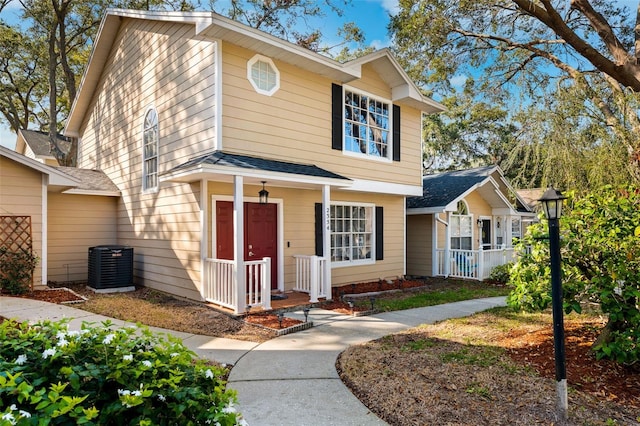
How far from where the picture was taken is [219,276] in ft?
25.1

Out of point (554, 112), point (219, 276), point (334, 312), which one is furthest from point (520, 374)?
→ point (219, 276)

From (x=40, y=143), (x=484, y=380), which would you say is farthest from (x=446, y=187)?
(x=40, y=143)

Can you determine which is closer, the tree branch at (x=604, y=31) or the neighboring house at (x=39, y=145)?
the tree branch at (x=604, y=31)

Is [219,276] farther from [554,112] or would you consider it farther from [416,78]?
[416,78]

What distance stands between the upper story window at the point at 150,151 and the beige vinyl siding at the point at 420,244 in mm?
8679

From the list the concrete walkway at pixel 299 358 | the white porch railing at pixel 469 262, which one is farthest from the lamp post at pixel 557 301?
the white porch railing at pixel 469 262

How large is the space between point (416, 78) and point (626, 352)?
10.7 m

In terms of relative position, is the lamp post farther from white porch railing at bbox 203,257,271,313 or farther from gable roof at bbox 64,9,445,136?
gable roof at bbox 64,9,445,136

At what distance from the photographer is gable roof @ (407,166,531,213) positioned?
13.4 m

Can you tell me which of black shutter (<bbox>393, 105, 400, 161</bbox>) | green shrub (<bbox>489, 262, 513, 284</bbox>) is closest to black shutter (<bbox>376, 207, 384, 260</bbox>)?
black shutter (<bbox>393, 105, 400, 161</bbox>)

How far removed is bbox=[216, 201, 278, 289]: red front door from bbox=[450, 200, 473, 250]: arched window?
7.93 meters

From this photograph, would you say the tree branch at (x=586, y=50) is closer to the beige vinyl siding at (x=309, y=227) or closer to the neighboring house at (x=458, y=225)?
the neighboring house at (x=458, y=225)

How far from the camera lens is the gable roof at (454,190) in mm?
13383

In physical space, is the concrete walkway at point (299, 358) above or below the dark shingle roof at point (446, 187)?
below
